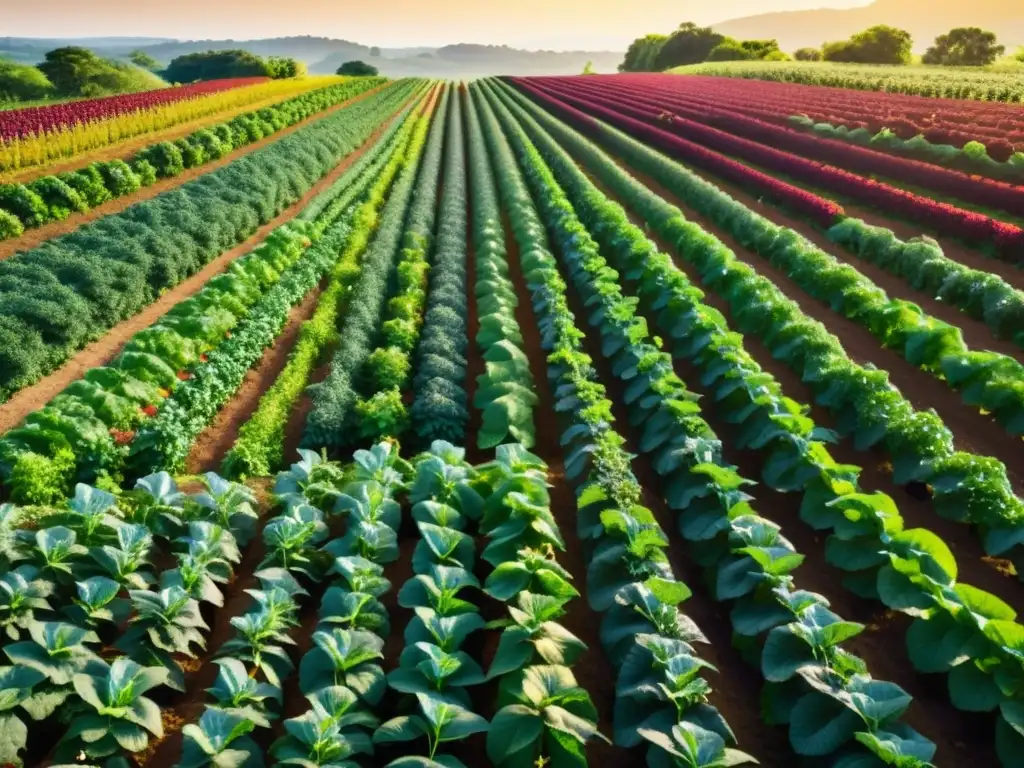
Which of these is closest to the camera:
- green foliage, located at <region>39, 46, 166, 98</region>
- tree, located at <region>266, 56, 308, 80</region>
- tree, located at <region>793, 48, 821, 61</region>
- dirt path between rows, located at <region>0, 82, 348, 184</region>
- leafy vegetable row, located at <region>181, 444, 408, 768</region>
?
leafy vegetable row, located at <region>181, 444, 408, 768</region>

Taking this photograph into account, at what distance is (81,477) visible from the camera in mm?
7492

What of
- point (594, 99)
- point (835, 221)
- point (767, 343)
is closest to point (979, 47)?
point (594, 99)

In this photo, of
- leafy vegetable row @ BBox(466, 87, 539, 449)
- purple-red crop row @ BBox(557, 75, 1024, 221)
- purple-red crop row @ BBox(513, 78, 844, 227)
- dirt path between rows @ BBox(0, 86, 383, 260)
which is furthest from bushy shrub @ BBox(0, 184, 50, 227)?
purple-red crop row @ BBox(557, 75, 1024, 221)

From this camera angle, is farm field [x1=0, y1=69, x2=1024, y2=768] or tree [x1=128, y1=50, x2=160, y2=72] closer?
farm field [x1=0, y1=69, x2=1024, y2=768]

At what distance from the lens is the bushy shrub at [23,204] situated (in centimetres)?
1550

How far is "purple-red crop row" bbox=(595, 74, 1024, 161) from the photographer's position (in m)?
23.3

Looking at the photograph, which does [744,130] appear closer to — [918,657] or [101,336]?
[101,336]

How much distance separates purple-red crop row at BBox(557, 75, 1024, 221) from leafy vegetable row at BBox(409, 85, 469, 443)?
13.5 meters

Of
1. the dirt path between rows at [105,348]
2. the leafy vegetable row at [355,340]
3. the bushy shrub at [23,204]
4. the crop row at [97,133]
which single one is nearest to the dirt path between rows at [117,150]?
the crop row at [97,133]

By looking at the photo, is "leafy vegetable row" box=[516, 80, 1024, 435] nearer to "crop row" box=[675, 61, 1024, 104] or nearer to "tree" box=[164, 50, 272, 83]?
"crop row" box=[675, 61, 1024, 104]

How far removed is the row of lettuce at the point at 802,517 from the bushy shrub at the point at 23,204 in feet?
43.7

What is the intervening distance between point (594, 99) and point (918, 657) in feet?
155

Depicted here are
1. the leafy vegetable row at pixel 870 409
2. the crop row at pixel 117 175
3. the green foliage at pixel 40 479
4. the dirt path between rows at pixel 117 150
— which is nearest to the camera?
the leafy vegetable row at pixel 870 409

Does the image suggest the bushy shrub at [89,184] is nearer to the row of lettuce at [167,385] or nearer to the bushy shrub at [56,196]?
the bushy shrub at [56,196]
